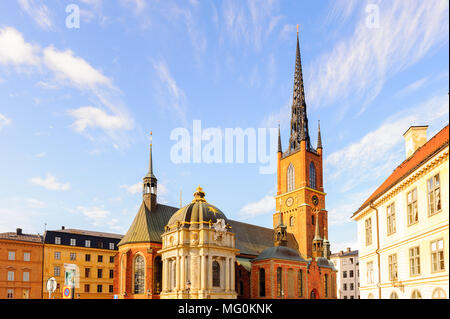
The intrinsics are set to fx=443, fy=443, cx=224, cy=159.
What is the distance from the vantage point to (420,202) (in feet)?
74.4

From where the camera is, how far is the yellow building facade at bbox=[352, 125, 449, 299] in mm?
20062

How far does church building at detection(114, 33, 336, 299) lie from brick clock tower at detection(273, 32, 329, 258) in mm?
196

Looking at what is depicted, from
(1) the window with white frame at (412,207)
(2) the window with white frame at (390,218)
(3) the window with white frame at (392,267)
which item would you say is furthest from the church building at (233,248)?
(1) the window with white frame at (412,207)

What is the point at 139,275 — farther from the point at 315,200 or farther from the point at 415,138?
the point at 415,138

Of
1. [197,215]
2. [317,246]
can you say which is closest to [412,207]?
[197,215]

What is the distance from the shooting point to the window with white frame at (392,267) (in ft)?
89.0

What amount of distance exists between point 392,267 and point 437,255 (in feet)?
24.0

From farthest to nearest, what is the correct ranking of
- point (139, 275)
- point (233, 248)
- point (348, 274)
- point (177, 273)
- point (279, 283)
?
point (348, 274), point (279, 283), point (139, 275), point (233, 248), point (177, 273)

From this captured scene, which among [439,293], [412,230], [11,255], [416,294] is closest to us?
[439,293]

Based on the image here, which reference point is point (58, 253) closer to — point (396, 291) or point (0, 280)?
point (0, 280)

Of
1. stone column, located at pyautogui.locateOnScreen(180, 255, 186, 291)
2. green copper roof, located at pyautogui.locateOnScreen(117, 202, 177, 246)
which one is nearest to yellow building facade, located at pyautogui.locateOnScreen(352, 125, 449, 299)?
stone column, located at pyautogui.locateOnScreen(180, 255, 186, 291)

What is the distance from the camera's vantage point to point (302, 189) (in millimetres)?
89375

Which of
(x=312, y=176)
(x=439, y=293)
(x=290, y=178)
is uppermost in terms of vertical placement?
(x=312, y=176)

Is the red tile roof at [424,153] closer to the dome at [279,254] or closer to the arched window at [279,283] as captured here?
the arched window at [279,283]
